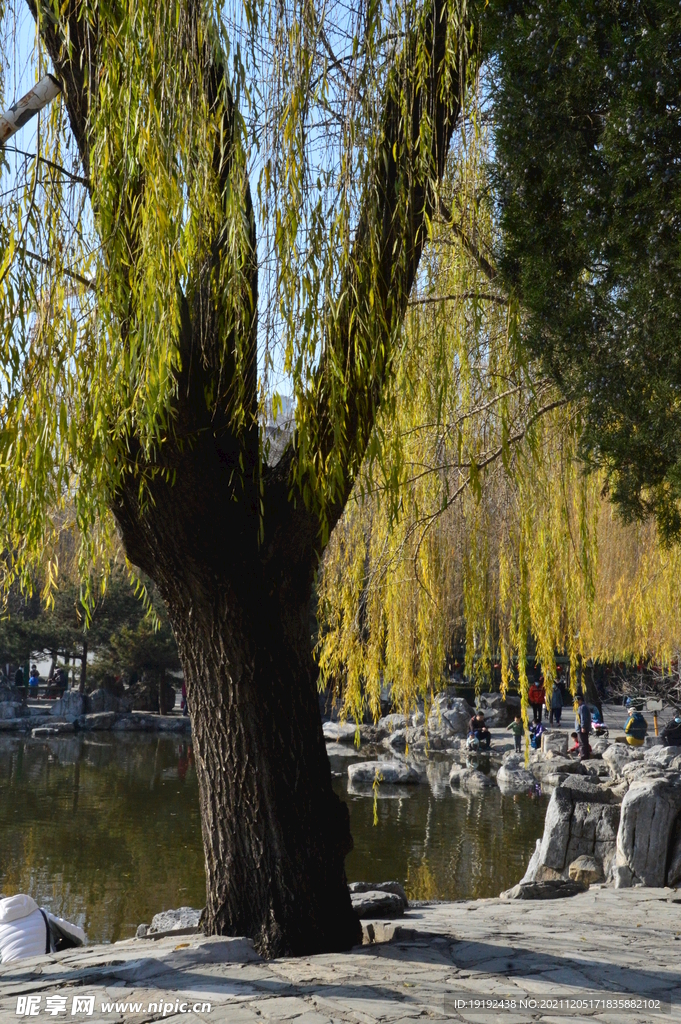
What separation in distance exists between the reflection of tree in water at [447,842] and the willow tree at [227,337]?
18.5 ft

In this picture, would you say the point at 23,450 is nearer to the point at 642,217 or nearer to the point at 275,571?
the point at 275,571

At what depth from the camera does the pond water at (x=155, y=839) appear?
8.52 m

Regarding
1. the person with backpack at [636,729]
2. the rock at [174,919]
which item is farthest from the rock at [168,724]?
the rock at [174,919]

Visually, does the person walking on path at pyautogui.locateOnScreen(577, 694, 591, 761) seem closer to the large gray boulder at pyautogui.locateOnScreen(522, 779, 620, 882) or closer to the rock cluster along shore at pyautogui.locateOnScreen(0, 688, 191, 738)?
the large gray boulder at pyautogui.locateOnScreen(522, 779, 620, 882)

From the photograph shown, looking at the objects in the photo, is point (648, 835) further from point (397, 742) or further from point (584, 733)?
point (397, 742)

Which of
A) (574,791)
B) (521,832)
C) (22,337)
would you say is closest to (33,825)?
(521,832)

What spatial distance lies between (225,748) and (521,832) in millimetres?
8408

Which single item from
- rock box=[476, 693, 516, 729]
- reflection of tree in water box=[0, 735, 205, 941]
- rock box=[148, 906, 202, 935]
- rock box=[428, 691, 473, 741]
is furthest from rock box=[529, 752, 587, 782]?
rock box=[148, 906, 202, 935]

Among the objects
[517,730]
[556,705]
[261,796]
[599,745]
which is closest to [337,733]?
[517,730]

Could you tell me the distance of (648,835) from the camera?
245 inches

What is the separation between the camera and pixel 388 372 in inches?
127

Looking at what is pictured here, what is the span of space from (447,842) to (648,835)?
4579 millimetres

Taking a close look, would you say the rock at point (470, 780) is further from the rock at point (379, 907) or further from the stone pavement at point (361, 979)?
the stone pavement at point (361, 979)

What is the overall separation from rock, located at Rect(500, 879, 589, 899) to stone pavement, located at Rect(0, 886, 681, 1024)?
223 cm
